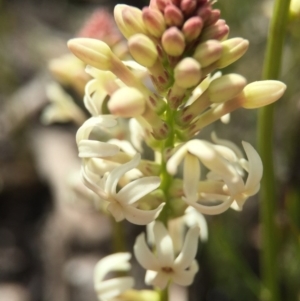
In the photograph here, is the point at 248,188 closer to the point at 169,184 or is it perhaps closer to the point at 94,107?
the point at 169,184

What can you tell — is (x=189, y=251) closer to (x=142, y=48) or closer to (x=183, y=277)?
(x=183, y=277)

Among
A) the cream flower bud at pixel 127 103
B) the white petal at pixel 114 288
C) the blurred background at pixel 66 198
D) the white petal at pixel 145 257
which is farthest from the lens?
the blurred background at pixel 66 198

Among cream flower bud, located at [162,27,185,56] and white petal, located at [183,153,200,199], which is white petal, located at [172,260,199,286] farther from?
cream flower bud, located at [162,27,185,56]

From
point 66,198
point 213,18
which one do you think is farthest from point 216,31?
point 66,198

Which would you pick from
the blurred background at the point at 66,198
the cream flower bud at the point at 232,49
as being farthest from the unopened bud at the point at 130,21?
the blurred background at the point at 66,198

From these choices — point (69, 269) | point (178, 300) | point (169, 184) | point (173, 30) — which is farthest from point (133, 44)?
point (69, 269)

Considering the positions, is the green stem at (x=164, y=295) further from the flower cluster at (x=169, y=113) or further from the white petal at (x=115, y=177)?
the white petal at (x=115, y=177)
